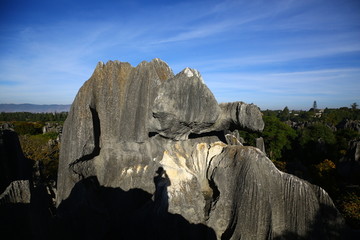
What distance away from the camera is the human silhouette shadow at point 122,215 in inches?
166

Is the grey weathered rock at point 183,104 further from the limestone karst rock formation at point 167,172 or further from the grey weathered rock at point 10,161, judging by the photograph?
the grey weathered rock at point 10,161

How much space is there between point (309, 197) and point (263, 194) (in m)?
0.74

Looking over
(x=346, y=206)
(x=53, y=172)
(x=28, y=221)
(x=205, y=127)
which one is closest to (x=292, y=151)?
(x=346, y=206)

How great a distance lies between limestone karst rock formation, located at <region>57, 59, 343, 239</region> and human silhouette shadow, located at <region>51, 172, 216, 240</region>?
20mm

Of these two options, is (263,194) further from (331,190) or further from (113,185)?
(331,190)

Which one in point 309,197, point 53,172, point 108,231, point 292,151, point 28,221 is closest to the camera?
point 28,221

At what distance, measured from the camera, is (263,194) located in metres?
3.96

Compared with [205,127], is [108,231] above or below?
below

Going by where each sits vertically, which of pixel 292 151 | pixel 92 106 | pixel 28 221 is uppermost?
pixel 92 106

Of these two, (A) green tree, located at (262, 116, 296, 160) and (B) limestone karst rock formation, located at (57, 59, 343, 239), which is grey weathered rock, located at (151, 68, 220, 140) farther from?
(A) green tree, located at (262, 116, 296, 160)

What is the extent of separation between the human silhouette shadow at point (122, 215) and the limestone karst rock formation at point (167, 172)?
0.07ft

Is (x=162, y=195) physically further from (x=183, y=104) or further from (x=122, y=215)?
(x=183, y=104)

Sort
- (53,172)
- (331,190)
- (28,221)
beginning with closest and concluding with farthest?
1. (28,221)
2. (331,190)
3. (53,172)

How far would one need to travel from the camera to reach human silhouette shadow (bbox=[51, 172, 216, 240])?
4.21 metres
